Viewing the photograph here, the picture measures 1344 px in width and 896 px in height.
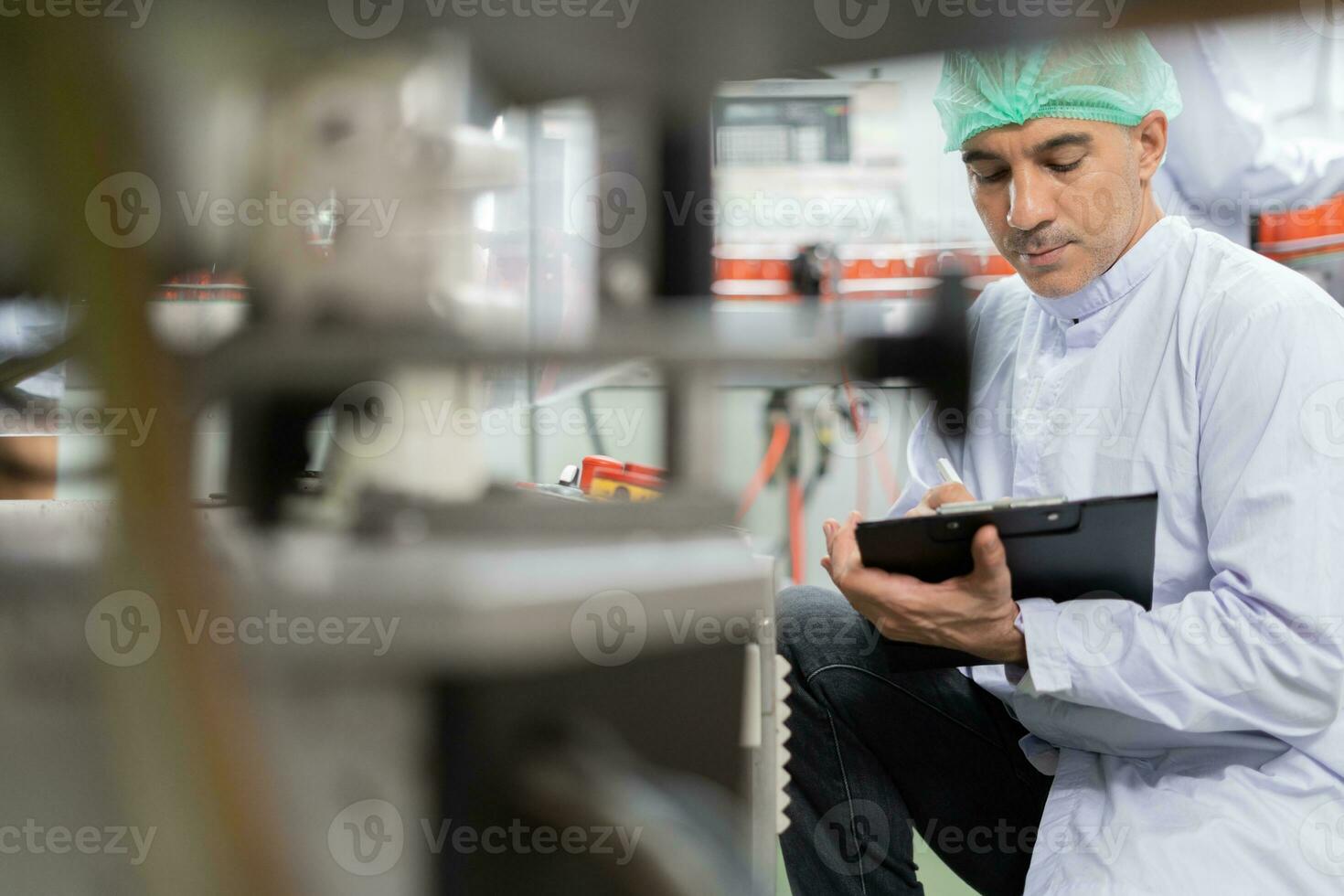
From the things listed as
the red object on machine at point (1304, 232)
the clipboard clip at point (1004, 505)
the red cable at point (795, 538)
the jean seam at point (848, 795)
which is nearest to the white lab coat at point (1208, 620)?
the clipboard clip at point (1004, 505)

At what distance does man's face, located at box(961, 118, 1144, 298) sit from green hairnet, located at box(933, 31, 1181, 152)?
0.05ft

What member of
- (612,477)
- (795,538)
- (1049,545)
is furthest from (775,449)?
(612,477)

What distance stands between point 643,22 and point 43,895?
0.46 m

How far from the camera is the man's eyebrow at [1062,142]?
94 centimetres

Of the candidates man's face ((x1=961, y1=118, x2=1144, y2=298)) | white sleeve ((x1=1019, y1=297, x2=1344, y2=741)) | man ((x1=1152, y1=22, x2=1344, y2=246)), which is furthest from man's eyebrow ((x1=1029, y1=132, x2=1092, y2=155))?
white sleeve ((x1=1019, y1=297, x2=1344, y2=741))

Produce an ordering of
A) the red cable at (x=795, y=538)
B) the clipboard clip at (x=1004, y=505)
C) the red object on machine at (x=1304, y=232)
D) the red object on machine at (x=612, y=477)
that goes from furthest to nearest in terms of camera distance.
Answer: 1. the red cable at (x=795, y=538)
2. the red object on machine at (x=1304, y=232)
3. the clipboard clip at (x=1004, y=505)
4. the red object on machine at (x=612, y=477)

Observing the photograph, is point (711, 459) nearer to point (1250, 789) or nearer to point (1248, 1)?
point (1248, 1)

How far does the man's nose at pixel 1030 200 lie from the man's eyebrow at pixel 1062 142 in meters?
0.02

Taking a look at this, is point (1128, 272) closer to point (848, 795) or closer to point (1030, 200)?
point (1030, 200)

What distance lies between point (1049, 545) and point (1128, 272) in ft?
1.04

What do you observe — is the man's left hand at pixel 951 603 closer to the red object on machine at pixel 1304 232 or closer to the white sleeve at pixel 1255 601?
the white sleeve at pixel 1255 601

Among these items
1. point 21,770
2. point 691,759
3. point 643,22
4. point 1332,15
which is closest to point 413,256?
point 643,22

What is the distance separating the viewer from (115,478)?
36 cm

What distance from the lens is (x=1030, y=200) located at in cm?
96
